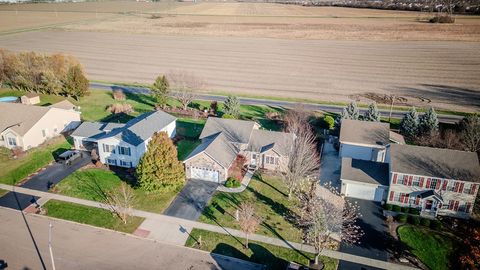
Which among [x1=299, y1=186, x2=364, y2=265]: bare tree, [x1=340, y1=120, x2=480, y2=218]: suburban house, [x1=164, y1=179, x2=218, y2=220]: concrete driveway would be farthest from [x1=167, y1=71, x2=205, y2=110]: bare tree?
[x1=340, y1=120, x2=480, y2=218]: suburban house

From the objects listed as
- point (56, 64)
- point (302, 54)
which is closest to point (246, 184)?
point (56, 64)

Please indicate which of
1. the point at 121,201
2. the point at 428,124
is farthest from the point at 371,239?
the point at 428,124

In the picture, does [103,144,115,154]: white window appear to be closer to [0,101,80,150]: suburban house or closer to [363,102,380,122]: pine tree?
[0,101,80,150]: suburban house

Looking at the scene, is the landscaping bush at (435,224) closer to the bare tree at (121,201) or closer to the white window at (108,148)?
the bare tree at (121,201)

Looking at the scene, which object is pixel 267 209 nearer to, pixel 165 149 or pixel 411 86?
pixel 165 149

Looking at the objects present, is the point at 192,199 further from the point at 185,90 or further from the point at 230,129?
the point at 185,90

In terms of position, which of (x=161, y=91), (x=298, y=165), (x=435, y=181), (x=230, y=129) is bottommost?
(x=435, y=181)
